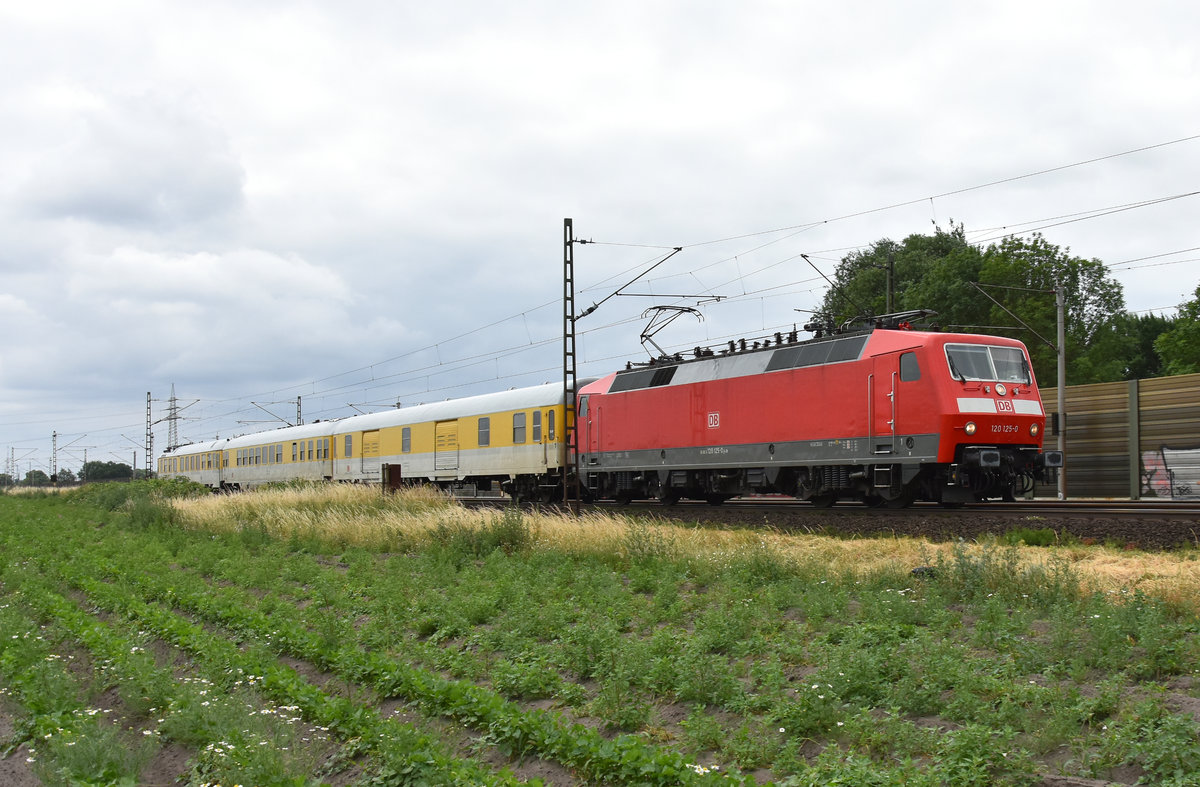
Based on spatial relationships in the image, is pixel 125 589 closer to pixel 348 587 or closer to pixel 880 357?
pixel 348 587

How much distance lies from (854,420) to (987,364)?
275 centimetres

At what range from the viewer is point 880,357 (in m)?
18.0

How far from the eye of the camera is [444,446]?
32.7m

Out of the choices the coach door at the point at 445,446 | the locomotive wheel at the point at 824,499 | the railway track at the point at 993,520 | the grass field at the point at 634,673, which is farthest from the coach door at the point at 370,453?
the grass field at the point at 634,673

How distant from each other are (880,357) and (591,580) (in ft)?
30.4

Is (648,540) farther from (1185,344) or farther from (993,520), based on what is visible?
(1185,344)

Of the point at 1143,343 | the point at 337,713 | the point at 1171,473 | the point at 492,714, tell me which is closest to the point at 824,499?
the point at 1171,473

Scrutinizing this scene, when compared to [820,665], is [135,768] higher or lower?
lower

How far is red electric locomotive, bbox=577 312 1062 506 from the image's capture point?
672 inches

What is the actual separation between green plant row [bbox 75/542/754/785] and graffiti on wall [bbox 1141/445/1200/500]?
21.0 meters

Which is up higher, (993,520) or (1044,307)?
(1044,307)

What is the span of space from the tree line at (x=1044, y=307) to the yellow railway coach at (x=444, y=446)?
2126cm

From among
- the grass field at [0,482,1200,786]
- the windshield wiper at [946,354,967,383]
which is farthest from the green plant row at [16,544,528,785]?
the windshield wiper at [946,354,967,383]

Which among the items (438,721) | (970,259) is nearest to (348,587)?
(438,721)
